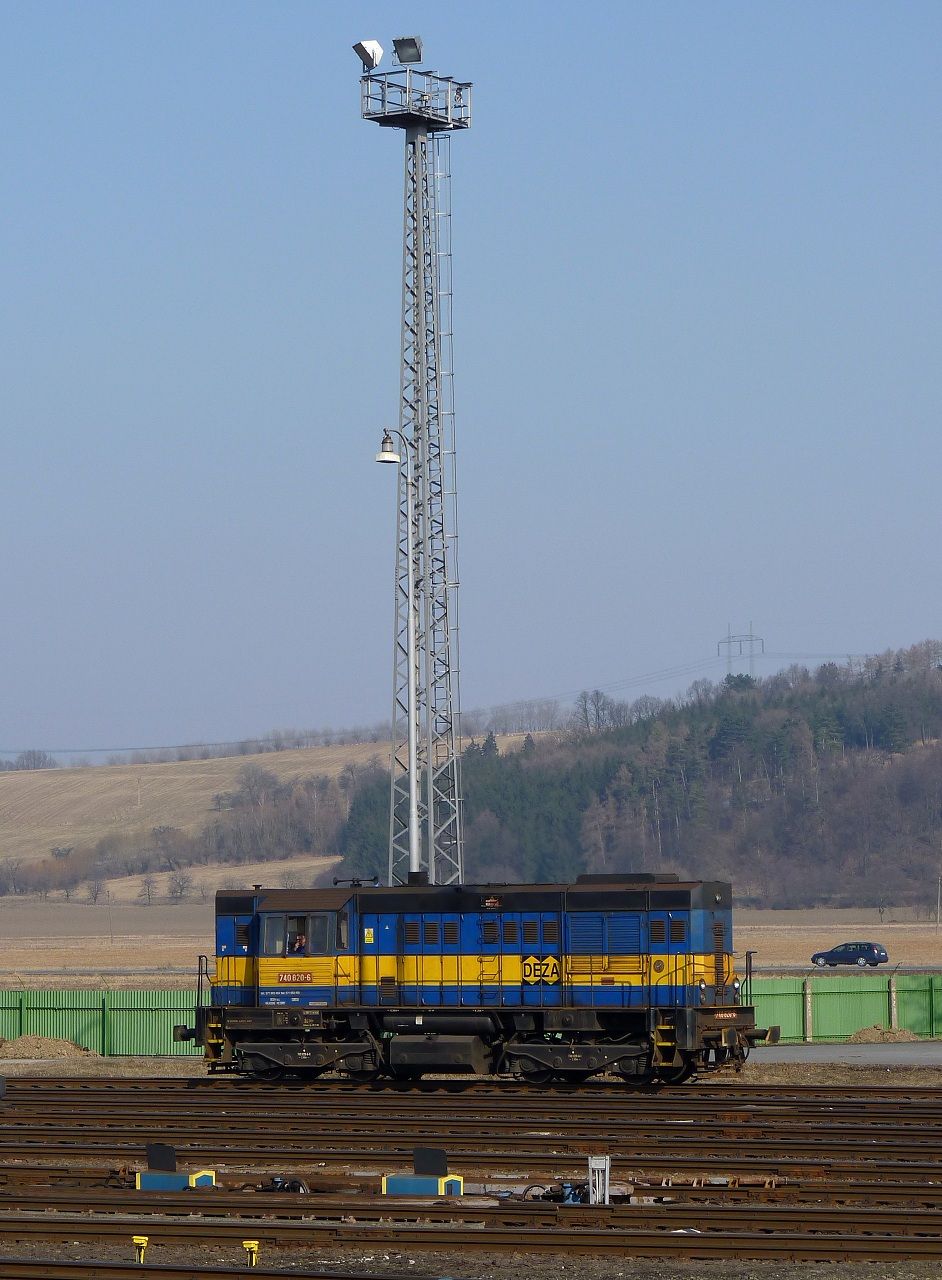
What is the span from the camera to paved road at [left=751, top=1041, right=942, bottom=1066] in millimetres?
36562

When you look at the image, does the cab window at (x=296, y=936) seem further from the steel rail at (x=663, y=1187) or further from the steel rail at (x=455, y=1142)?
the steel rail at (x=663, y=1187)

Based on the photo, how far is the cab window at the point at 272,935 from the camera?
34344 millimetres

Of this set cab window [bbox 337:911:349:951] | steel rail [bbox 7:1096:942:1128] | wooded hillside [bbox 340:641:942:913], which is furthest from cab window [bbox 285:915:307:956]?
wooded hillside [bbox 340:641:942:913]

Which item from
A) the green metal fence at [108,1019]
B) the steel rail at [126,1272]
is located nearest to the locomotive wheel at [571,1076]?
the green metal fence at [108,1019]

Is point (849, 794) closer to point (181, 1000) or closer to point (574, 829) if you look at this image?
point (574, 829)

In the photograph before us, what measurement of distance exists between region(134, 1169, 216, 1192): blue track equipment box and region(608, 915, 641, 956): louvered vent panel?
1372cm

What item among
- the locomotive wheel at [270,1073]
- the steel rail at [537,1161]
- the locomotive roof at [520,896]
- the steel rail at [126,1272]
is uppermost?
the locomotive roof at [520,896]

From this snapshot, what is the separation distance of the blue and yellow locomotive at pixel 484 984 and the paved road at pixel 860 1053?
4.54 m

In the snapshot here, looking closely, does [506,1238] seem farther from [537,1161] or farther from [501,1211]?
[537,1161]

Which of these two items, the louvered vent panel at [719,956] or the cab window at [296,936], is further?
the cab window at [296,936]

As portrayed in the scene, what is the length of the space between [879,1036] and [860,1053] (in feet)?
12.2

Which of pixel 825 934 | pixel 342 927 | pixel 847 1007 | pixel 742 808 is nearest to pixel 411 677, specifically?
pixel 342 927

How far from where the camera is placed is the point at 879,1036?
42188mm

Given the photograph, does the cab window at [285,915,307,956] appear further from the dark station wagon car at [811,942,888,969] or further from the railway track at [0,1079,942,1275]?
the dark station wagon car at [811,942,888,969]
